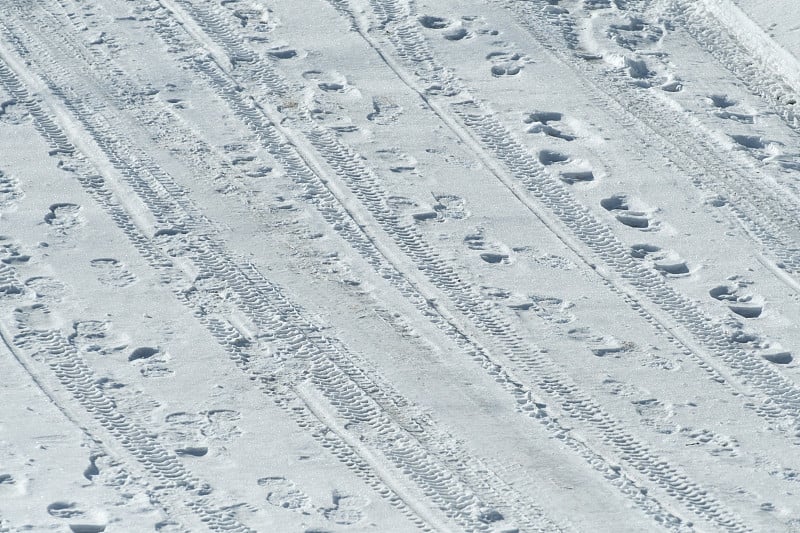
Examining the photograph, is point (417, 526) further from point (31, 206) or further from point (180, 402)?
point (31, 206)

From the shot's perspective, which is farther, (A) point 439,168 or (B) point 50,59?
(B) point 50,59

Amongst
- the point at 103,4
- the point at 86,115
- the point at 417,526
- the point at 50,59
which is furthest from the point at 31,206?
the point at 417,526

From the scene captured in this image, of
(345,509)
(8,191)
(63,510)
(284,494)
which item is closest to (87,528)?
(63,510)

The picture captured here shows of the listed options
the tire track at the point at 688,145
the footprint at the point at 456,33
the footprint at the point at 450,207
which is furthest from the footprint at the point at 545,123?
the footprint at the point at 456,33

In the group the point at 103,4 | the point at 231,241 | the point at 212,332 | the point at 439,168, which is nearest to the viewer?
the point at 212,332

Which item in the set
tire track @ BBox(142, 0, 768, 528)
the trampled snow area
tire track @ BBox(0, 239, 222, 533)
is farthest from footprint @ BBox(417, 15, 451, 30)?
tire track @ BBox(0, 239, 222, 533)

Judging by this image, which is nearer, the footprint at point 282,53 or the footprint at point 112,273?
the footprint at point 112,273

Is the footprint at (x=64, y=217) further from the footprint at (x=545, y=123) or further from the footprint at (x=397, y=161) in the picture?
the footprint at (x=545, y=123)
